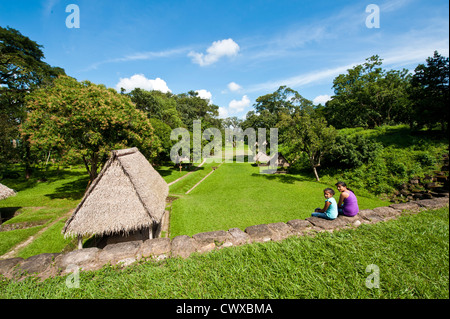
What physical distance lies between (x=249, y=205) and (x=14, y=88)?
1193 inches

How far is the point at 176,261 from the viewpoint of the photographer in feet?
10.1

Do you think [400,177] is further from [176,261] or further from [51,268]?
[51,268]

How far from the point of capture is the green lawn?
954 cm

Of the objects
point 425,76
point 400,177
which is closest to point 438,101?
point 425,76

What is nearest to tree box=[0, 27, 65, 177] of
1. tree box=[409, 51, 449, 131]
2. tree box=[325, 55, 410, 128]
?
tree box=[409, 51, 449, 131]

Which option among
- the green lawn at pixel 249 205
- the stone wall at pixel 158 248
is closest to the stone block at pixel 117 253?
the stone wall at pixel 158 248

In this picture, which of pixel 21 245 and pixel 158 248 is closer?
pixel 158 248

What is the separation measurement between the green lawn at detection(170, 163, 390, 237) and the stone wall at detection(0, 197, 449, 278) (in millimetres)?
5081

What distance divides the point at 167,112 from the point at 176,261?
38.5 m

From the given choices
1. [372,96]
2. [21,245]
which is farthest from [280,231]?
[372,96]

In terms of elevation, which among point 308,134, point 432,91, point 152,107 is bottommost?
point 308,134

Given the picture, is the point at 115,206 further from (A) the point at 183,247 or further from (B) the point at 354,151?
(B) the point at 354,151

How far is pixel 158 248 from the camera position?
3500 millimetres

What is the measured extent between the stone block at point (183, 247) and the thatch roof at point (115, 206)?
368cm
